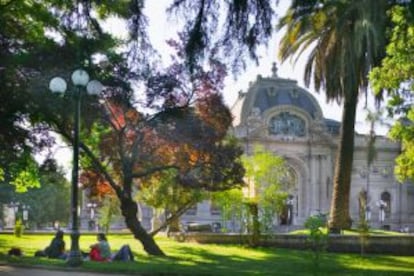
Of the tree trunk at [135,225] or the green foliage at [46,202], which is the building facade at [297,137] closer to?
the green foliage at [46,202]

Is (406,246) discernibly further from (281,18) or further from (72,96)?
(281,18)

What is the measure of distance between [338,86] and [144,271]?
47.0ft

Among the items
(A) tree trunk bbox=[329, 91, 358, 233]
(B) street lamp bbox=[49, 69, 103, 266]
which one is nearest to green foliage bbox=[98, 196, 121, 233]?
(A) tree trunk bbox=[329, 91, 358, 233]

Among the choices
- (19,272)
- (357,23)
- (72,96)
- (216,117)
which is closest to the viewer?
(19,272)

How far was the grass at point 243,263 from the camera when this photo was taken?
51.3 ft

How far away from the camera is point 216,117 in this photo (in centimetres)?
2530

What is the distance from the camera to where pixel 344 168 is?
87.5 ft

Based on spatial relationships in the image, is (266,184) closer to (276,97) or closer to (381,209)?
(276,97)

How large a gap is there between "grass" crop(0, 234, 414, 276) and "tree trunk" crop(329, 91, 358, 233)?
2.48 meters

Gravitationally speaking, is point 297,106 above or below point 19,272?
above

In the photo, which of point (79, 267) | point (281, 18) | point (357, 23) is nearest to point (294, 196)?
point (357, 23)

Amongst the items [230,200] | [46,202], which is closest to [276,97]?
[46,202]

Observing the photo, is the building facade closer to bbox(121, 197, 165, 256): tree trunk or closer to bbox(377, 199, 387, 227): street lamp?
bbox(377, 199, 387, 227): street lamp

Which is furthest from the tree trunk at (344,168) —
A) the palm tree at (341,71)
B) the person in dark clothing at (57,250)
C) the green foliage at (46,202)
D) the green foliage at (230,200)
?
the green foliage at (46,202)
